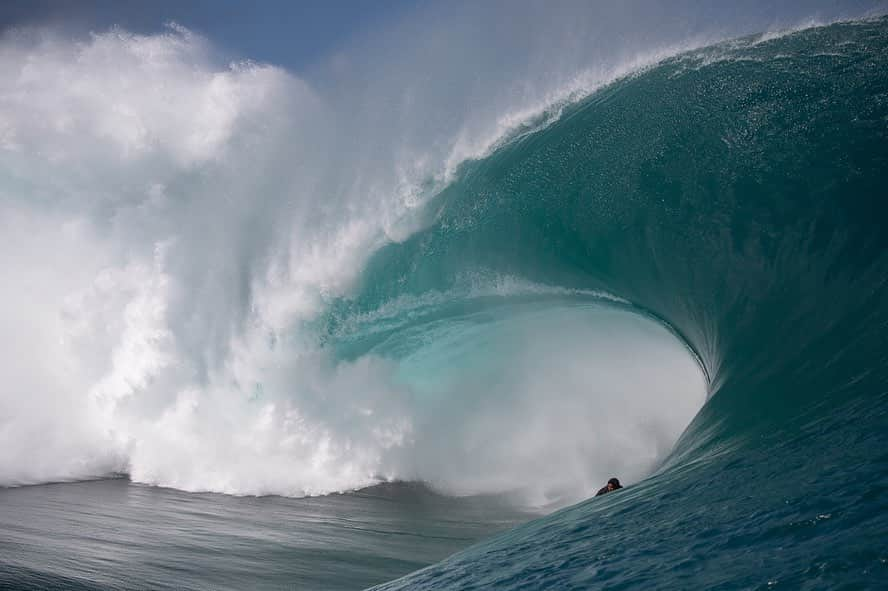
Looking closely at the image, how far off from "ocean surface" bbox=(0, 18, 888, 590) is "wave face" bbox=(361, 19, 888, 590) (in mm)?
32

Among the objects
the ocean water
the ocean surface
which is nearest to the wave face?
the ocean surface

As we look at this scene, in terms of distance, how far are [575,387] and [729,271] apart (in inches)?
168

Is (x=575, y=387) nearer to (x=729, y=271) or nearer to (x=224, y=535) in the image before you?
(x=729, y=271)

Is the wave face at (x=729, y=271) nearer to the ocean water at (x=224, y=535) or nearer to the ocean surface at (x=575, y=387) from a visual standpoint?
the ocean surface at (x=575, y=387)

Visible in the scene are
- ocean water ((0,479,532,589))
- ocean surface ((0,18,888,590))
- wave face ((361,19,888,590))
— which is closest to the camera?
wave face ((361,19,888,590))

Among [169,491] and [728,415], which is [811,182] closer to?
[728,415]

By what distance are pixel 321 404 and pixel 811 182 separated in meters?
8.88

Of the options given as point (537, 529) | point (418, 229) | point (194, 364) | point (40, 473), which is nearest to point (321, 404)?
point (194, 364)

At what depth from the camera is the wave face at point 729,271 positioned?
12.8ft

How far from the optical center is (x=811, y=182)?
8.77 metres

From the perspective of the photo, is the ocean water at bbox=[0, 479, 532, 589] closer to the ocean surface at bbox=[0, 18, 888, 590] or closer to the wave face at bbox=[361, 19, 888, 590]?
the ocean surface at bbox=[0, 18, 888, 590]

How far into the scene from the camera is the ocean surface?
4.68 meters

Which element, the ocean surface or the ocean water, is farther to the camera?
the ocean water

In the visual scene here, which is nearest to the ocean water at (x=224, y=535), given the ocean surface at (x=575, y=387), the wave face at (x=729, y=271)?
the ocean surface at (x=575, y=387)
